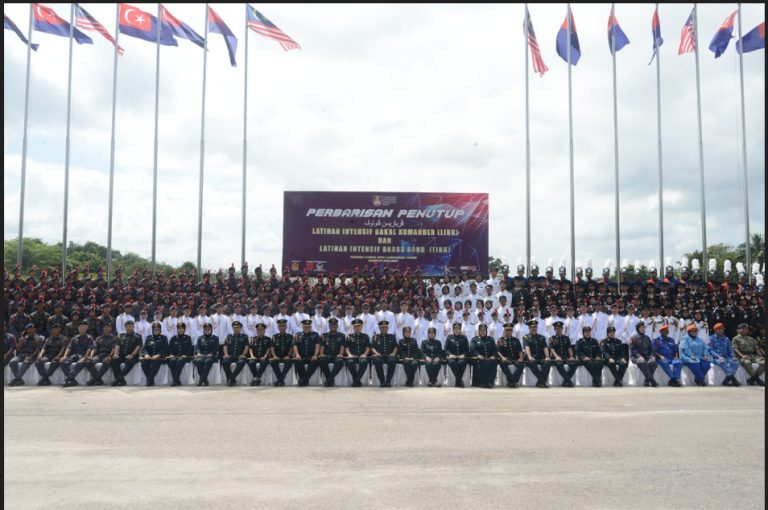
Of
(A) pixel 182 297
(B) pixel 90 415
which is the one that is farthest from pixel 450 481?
(A) pixel 182 297

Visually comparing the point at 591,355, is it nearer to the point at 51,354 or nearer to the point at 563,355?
the point at 563,355

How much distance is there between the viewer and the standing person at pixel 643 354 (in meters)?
12.1

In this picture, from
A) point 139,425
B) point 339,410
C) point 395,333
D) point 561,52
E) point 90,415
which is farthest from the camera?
point 561,52

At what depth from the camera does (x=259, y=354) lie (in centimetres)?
1209

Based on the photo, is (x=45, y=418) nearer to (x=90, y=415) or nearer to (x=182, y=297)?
(x=90, y=415)

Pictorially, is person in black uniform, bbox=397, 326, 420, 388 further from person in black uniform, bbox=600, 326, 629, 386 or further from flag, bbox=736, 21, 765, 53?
flag, bbox=736, 21, 765, 53

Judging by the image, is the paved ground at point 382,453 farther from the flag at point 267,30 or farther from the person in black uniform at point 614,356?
the flag at point 267,30

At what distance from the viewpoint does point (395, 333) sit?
13.5 m

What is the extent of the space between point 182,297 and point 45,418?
21.3 feet

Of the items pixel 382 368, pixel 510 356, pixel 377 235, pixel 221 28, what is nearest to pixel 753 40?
pixel 377 235

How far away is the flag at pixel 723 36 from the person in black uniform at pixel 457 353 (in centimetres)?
1427

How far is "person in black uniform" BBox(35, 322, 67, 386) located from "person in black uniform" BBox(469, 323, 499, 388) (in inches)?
315

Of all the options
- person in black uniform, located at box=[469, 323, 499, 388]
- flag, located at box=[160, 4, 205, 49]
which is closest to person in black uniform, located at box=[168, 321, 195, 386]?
person in black uniform, located at box=[469, 323, 499, 388]

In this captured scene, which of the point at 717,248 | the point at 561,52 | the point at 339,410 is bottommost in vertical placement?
the point at 339,410
